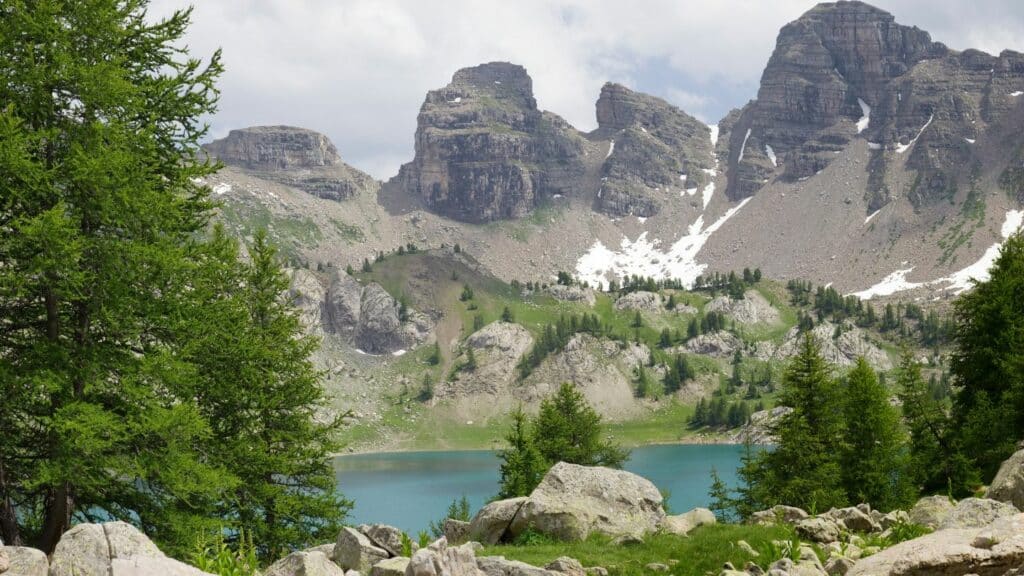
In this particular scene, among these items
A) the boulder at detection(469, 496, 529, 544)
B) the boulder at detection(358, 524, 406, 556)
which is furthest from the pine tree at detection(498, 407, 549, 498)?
the boulder at detection(358, 524, 406, 556)

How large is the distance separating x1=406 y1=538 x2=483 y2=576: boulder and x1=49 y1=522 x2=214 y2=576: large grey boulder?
3.34 meters

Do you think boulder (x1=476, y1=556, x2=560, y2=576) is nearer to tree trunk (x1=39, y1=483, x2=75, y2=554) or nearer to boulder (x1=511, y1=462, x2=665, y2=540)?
tree trunk (x1=39, y1=483, x2=75, y2=554)

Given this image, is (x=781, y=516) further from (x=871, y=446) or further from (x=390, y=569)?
(x=871, y=446)

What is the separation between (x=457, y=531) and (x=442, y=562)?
1713cm

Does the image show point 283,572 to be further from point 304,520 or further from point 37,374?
point 304,520

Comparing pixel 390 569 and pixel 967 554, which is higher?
pixel 967 554

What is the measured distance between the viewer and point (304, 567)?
536 inches

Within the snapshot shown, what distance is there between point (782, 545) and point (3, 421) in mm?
18747

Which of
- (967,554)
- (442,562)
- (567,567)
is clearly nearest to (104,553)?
(442,562)

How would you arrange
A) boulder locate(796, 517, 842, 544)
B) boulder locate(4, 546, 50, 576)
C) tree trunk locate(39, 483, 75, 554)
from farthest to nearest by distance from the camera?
boulder locate(796, 517, 842, 544) < tree trunk locate(39, 483, 75, 554) < boulder locate(4, 546, 50, 576)

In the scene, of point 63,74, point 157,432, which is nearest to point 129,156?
point 63,74

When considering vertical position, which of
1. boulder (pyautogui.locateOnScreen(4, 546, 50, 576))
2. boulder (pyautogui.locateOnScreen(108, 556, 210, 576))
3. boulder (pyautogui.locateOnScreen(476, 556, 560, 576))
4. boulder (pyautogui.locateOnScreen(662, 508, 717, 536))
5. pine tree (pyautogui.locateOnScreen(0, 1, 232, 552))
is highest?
pine tree (pyautogui.locateOnScreen(0, 1, 232, 552))

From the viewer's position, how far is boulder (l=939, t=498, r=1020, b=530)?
19.9 meters

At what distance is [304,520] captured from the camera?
2891 cm
